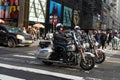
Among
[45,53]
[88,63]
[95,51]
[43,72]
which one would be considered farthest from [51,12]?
[43,72]

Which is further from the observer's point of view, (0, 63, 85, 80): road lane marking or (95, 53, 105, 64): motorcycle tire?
(95, 53, 105, 64): motorcycle tire

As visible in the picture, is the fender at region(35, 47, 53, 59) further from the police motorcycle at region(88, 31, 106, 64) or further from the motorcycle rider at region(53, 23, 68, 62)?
the police motorcycle at region(88, 31, 106, 64)

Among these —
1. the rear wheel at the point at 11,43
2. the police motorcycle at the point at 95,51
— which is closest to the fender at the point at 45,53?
the police motorcycle at the point at 95,51

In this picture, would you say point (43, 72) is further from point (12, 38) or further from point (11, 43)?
point (12, 38)

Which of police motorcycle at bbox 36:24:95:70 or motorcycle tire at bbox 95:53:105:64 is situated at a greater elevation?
police motorcycle at bbox 36:24:95:70

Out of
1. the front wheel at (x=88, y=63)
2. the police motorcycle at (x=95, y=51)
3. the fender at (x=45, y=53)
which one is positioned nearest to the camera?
the front wheel at (x=88, y=63)

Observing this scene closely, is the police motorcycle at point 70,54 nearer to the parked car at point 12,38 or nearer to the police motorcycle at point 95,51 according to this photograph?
the police motorcycle at point 95,51

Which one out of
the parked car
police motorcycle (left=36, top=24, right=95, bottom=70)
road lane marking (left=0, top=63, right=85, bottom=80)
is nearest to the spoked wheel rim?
the parked car

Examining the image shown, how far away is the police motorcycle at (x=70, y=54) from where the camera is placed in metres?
11.3

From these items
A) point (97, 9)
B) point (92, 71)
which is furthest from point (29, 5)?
point (97, 9)

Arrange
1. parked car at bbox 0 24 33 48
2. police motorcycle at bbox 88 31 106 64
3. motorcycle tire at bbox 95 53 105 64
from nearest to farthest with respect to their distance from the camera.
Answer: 1. police motorcycle at bbox 88 31 106 64
2. motorcycle tire at bbox 95 53 105 64
3. parked car at bbox 0 24 33 48

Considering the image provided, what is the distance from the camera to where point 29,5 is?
40125mm

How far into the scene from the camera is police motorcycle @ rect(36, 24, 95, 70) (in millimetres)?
11336

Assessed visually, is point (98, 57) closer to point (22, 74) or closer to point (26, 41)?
point (22, 74)
